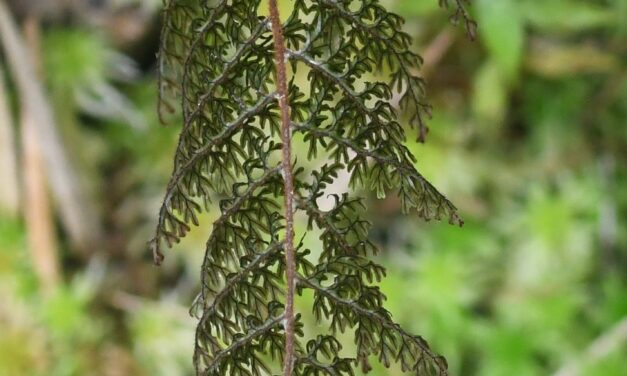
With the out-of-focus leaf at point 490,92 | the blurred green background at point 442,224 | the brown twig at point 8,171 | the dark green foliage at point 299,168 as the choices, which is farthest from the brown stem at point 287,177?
the brown twig at point 8,171

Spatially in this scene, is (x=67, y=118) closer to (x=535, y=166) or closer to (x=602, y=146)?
(x=535, y=166)

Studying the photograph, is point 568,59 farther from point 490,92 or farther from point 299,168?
point 299,168

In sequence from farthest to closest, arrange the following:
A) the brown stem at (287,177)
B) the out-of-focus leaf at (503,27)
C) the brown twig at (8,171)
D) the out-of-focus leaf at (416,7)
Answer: the brown twig at (8,171) → the out-of-focus leaf at (416,7) → the out-of-focus leaf at (503,27) → the brown stem at (287,177)

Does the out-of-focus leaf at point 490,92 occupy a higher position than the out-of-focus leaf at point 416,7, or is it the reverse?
the out-of-focus leaf at point 416,7

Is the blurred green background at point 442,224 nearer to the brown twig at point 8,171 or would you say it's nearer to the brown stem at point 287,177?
the brown twig at point 8,171

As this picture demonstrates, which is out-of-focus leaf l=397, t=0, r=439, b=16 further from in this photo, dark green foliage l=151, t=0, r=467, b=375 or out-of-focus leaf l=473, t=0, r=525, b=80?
dark green foliage l=151, t=0, r=467, b=375

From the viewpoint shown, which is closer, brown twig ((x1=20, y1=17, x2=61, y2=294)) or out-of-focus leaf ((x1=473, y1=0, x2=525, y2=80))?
out-of-focus leaf ((x1=473, y1=0, x2=525, y2=80))

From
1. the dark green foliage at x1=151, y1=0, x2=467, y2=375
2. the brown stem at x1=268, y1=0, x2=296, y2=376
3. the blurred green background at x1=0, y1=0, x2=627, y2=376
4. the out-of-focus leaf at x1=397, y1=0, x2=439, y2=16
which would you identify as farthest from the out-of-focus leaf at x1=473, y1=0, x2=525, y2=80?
the brown stem at x1=268, y1=0, x2=296, y2=376
